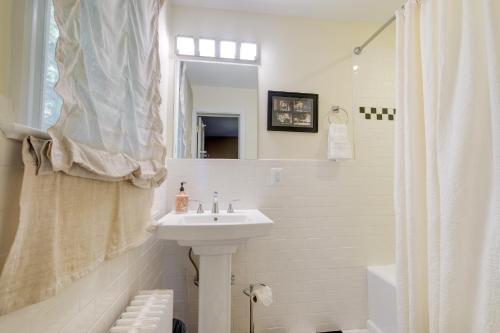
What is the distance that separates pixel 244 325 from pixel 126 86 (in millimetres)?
1664

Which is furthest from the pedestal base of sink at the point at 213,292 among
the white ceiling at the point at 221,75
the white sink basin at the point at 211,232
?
the white ceiling at the point at 221,75

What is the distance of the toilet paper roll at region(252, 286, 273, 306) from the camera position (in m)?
1.42

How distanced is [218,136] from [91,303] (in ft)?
3.89

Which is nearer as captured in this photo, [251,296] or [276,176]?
[251,296]

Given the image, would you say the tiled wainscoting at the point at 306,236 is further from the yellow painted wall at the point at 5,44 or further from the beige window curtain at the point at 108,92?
the yellow painted wall at the point at 5,44

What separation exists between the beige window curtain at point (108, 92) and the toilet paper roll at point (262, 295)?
0.94 m

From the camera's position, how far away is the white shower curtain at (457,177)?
745 mm

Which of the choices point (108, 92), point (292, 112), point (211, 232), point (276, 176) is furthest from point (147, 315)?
point (292, 112)

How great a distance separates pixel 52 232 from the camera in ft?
1.60

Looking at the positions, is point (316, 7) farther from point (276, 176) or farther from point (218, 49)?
point (276, 176)

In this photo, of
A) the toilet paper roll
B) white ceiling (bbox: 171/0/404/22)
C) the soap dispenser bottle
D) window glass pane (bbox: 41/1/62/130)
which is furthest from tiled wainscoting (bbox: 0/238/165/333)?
white ceiling (bbox: 171/0/404/22)

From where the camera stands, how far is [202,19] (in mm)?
1675

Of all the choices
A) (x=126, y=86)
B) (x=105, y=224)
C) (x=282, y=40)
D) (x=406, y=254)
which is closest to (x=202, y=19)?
(x=282, y=40)

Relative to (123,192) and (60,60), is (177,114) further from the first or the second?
(60,60)
